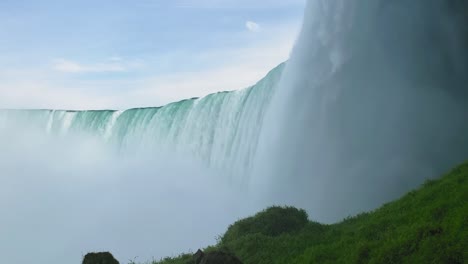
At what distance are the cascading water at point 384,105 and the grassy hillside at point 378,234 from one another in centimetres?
491

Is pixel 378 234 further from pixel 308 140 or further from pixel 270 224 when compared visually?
pixel 308 140

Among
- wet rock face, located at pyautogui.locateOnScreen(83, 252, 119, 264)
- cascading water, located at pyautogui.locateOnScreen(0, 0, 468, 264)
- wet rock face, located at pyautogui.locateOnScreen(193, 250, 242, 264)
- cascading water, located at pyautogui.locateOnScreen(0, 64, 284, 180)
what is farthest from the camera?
cascading water, located at pyautogui.locateOnScreen(0, 64, 284, 180)

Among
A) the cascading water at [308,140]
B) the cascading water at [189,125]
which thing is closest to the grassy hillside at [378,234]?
the cascading water at [308,140]

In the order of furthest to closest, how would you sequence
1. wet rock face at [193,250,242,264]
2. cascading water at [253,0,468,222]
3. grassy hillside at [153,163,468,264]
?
cascading water at [253,0,468,222] → wet rock face at [193,250,242,264] → grassy hillside at [153,163,468,264]

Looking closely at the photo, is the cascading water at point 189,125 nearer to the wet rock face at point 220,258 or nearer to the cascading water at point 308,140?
the cascading water at point 308,140

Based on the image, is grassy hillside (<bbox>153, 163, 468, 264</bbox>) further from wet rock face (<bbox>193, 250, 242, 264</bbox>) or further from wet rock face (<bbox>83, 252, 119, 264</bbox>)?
wet rock face (<bbox>83, 252, 119, 264</bbox>)

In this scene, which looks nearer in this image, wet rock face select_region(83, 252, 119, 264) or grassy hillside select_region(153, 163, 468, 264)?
grassy hillside select_region(153, 163, 468, 264)

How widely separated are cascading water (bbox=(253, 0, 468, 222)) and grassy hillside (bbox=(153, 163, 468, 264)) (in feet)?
16.1

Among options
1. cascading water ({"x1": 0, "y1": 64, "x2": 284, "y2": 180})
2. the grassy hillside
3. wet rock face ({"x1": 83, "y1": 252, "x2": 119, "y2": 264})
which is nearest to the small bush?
the grassy hillside

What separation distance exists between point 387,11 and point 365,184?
652 cm

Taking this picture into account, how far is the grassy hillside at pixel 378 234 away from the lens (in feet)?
34.2

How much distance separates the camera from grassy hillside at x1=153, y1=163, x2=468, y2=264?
34.2 ft

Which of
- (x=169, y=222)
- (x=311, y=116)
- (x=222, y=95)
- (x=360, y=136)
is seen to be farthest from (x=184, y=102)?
(x=360, y=136)

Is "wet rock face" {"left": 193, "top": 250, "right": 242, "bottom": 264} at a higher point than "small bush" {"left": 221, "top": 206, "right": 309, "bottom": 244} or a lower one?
lower
